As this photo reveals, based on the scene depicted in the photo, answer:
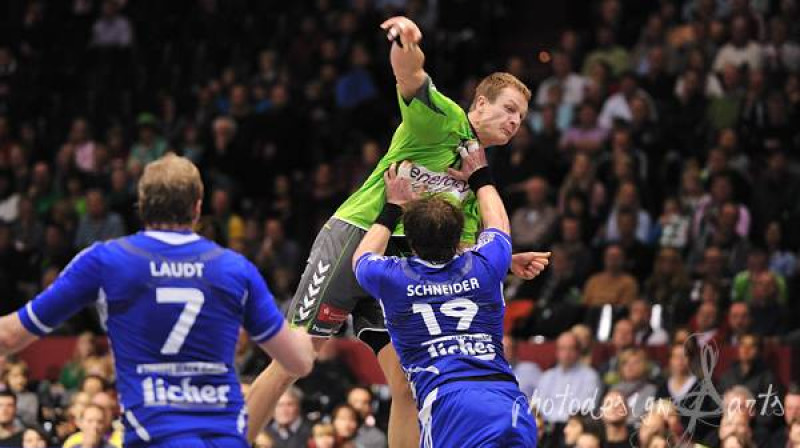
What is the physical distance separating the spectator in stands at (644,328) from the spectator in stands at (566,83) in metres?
4.51

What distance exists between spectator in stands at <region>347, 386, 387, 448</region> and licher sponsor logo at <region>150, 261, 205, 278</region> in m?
7.23

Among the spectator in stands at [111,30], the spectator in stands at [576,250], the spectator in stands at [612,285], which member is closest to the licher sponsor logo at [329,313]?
the spectator in stands at [612,285]

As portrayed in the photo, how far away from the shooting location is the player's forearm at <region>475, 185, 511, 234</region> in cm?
785

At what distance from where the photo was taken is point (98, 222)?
18.1m

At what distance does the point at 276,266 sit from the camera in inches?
661

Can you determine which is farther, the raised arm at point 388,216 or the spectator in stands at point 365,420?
the spectator in stands at point 365,420

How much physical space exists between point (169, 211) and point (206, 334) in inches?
19.7

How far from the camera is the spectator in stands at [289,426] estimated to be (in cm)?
1329

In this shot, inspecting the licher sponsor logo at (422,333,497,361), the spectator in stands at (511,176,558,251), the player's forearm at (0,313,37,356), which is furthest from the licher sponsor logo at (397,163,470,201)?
the spectator in stands at (511,176,558,251)

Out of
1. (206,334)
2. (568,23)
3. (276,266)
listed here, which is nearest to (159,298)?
(206,334)

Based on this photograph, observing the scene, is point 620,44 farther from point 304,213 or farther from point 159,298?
point 159,298

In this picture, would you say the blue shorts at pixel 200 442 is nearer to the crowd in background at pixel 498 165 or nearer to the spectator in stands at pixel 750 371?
the crowd in background at pixel 498 165

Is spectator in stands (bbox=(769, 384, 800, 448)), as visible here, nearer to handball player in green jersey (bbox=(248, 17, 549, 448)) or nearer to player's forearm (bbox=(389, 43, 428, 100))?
handball player in green jersey (bbox=(248, 17, 549, 448))

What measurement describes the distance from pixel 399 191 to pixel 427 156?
0.41 m
